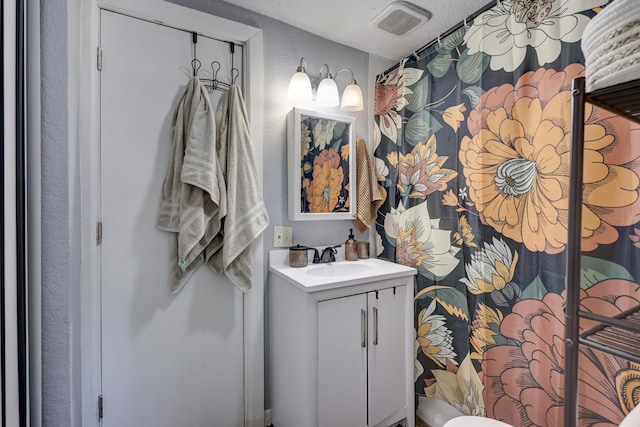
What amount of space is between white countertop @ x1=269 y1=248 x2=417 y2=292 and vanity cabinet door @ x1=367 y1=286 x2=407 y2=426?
0.09 metres

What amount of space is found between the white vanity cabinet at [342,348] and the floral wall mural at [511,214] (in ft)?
0.62

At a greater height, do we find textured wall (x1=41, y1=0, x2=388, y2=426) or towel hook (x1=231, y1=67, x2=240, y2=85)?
towel hook (x1=231, y1=67, x2=240, y2=85)

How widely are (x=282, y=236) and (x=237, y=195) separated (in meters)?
0.36

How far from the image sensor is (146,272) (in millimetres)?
1376

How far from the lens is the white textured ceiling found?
150 centimetres

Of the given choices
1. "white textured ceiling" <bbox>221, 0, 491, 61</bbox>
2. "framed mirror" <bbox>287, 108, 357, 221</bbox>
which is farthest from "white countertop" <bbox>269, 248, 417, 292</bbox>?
"white textured ceiling" <bbox>221, 0, 491, 61</bbox>

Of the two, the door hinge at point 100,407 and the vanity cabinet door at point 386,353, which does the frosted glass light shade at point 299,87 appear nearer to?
the vanity cabinet door at point 386,353

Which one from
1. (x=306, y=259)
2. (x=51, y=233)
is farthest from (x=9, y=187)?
(x=306, y=259)

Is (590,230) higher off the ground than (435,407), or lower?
higher

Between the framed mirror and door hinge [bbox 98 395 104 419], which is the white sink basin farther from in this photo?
door hinge [bbox 98 395 104 419]

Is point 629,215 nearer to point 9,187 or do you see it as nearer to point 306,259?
point 306,259

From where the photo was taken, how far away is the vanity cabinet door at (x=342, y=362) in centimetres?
132

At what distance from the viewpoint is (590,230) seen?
99cm

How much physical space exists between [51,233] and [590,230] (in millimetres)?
1455
